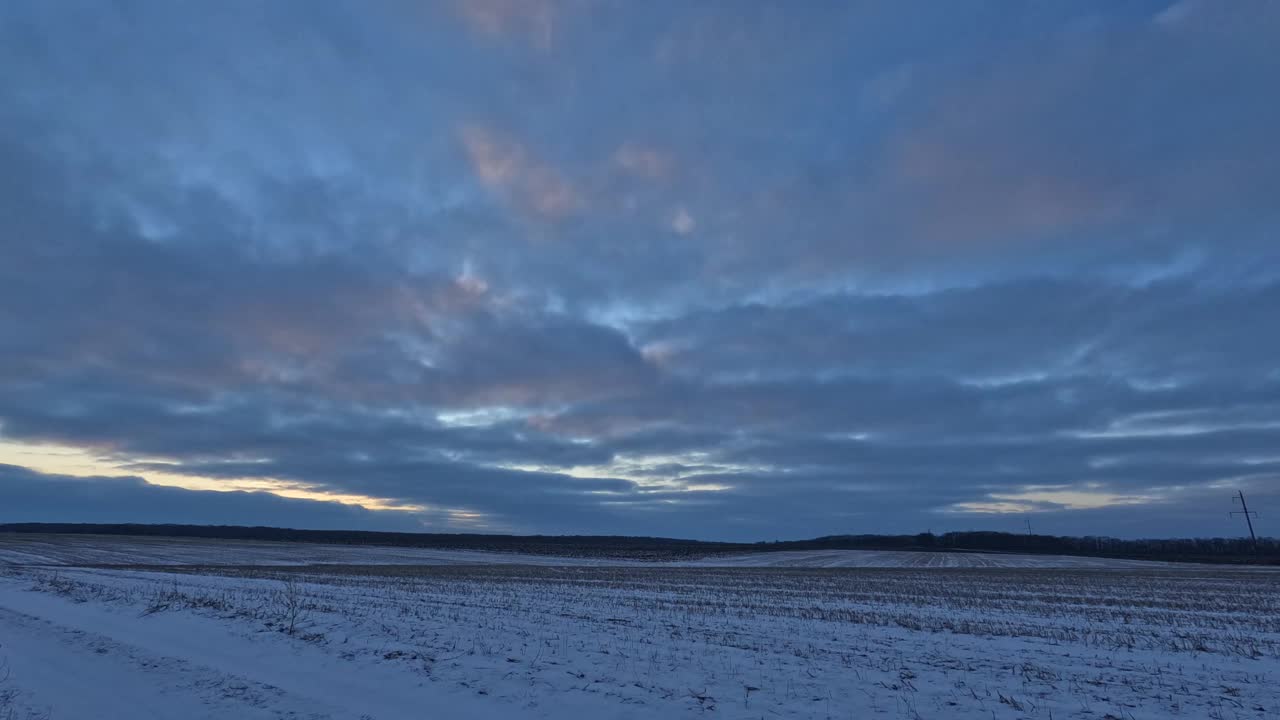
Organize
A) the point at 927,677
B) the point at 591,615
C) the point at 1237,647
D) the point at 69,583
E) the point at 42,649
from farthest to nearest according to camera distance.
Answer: the point at 69,583 < the point at 591,615 < the point at 1237,647 < the point at 42,649 < the point at 927,677

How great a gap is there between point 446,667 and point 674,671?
176 inches

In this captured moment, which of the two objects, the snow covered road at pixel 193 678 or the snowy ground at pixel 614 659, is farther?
the snowy ground at pixel 614 659

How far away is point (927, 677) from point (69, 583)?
34841 mm

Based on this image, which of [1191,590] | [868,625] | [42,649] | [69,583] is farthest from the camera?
[1191,590]

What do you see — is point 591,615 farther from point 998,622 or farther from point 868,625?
point 998,622

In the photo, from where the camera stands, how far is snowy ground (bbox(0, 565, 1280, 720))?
10672mm

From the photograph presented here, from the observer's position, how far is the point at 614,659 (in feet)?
46.4

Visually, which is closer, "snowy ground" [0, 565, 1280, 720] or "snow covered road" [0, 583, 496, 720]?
"snow covered road" [0, 583, 496, 720]

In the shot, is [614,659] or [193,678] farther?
[614,659]

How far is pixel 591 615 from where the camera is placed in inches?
874

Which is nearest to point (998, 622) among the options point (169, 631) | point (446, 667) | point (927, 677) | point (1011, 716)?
point (927, 677)

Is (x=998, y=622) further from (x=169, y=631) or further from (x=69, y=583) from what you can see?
(x=69, y=583)

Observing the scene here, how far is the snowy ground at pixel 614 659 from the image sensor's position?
35.0 feet

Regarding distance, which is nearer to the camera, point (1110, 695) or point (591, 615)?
point (1110, 695)
